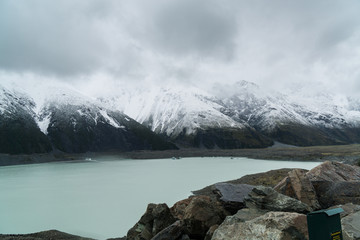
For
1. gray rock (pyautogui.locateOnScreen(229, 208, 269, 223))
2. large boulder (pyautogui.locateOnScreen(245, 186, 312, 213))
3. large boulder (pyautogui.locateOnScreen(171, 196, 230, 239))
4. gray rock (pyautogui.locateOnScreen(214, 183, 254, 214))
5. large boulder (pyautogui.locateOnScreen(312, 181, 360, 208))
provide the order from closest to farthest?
1. gray rock (pyautogui.locateOnScreen(229, 208, 269, 223))
2. large boulder (pyautogui.locateOnScreen(245, 186, 312, 213))
3. large boulder (pyautogui.locateOnScreen(171, 196, 230, 239))
4. large boulder (pyautogui.locateOnScreen(312, 181, 360, 208))
5. gray rock (pyautogui.locateOnScreen(214, 183, 254, 214))

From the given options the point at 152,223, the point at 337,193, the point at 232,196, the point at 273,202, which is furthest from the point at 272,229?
the point at 337,193

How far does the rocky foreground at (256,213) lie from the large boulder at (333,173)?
0.19m

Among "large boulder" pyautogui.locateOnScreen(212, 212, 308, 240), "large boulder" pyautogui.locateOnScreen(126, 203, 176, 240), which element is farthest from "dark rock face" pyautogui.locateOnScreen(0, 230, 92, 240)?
"large boulder" pyautogui.locateOnScreen(212, 212, 308, 240)

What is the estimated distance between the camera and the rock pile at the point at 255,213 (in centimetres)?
607

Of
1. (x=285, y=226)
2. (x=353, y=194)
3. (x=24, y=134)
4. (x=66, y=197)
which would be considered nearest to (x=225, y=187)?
(x=353, y=194)

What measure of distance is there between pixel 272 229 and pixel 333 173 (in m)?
9.95

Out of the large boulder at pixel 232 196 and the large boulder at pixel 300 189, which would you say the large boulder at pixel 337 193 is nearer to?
the large boulder at pixel 300 189

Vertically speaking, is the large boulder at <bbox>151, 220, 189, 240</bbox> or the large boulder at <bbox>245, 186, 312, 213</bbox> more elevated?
the large boulder at <bbox>245, 186, 312, 213</bbox>

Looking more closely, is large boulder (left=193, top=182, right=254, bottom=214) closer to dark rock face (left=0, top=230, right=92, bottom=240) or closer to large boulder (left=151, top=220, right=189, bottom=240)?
large boulder (left=151, top=220, right=189, bottom=240)

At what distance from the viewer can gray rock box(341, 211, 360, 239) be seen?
215 inches

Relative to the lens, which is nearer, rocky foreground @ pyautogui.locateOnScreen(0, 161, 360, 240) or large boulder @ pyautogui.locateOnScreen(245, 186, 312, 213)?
rocky foreground @ pyautogui.locateOnScreen(0, 161, 360, 240)

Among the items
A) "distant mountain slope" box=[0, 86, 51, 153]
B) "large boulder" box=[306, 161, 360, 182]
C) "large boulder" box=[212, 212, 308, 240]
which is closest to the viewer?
"large boulder" box=[212, 212, 308, 240]

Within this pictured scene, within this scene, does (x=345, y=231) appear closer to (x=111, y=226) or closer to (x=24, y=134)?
(x=111, y=226)

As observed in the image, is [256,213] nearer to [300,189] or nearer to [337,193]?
[300,189]
